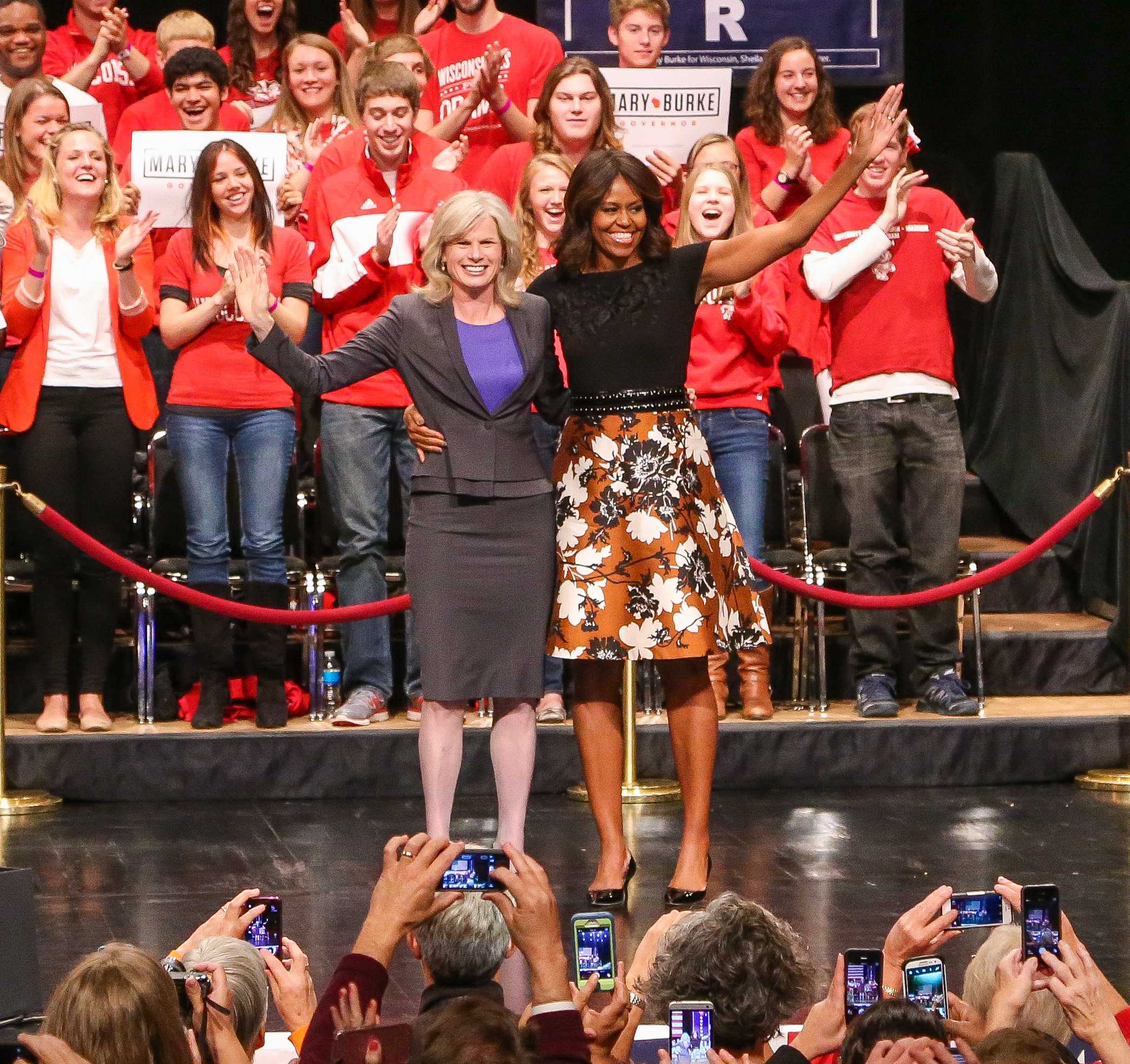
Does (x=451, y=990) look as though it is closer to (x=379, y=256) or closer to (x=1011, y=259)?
(x=379, y=256)

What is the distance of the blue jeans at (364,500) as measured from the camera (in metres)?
6.25

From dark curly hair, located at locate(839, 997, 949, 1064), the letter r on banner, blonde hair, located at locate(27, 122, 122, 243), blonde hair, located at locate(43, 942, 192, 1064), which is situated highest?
the letter r on banner

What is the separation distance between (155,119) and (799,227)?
3377mm

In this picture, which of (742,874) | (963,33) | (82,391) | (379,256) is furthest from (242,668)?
(963,33)

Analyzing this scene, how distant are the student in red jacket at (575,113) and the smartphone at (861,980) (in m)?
4.02

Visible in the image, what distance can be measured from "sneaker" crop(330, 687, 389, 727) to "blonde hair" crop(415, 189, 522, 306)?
2023mm

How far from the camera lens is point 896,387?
255 inches

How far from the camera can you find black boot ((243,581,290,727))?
628 cm

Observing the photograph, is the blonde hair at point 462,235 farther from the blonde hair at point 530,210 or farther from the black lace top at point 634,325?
the blonde hair at point 530,210

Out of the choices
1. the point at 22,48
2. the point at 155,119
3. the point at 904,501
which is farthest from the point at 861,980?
the point at 22,48

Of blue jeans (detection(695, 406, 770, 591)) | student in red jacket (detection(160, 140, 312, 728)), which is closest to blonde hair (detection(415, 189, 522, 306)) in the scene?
student in red jacket (detection(160, 140, 312, 728))

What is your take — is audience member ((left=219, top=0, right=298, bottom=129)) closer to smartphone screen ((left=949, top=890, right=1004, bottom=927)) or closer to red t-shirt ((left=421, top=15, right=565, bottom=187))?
red t-shirt ((left=421, top=15, right=565, bottom=187))

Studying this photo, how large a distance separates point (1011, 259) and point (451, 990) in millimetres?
5821

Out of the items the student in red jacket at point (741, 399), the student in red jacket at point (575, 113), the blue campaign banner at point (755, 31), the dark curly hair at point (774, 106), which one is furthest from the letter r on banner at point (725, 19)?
the student in red jacket at point (741, 399)
